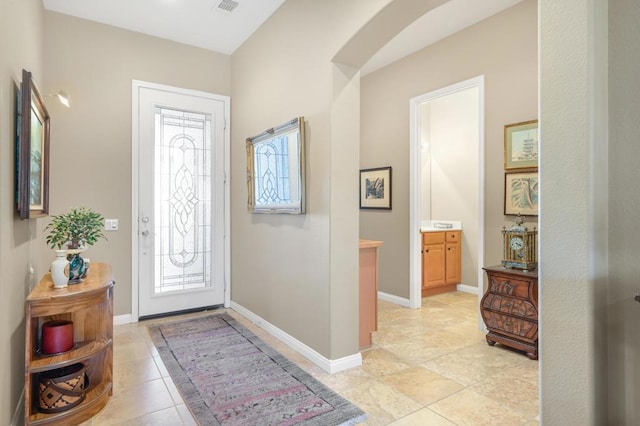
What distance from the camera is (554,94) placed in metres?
1.36

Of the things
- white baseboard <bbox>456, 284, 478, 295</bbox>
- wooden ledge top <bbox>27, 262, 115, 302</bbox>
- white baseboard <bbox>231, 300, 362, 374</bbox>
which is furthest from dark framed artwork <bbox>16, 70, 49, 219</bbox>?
white baseboard <bbox>456, 284, 478, 295</bbox>

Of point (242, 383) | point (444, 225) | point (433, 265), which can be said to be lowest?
point (242, 383)

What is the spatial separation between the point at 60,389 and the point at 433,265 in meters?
4.18

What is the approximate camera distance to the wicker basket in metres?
1.97

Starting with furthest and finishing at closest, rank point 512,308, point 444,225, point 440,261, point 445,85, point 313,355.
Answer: point 444,225
point 440,261
point 445,85
point 512,308
point 313,355

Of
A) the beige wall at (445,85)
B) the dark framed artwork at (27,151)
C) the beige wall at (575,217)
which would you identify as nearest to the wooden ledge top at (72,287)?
the dark framed artwork at (27,151)

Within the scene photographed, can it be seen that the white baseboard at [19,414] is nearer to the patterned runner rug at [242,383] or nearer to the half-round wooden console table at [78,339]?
the half-round wooden console table at [78,339]

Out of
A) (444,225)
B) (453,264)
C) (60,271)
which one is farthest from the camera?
(444,225)

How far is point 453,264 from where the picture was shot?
5.18m

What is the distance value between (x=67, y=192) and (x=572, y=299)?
4080mm

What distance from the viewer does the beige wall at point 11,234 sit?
1.70m

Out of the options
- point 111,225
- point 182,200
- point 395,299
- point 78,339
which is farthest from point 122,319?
point 395,299

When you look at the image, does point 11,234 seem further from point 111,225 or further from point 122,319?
point 122,319

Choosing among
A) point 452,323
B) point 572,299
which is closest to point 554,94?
point 572,299
